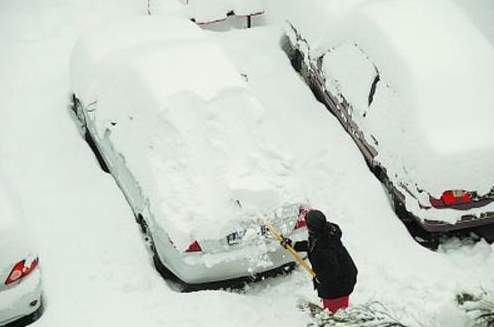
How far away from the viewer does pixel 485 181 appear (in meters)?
7.85

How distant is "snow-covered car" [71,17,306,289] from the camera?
691 centimetres

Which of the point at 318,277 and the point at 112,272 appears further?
the point at 112,272

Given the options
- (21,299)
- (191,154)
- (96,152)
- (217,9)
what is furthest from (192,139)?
(217,9)

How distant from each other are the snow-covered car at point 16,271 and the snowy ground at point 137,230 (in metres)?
0.25

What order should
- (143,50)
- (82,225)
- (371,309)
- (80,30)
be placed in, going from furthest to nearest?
(80,30), (143,50), (82,225), (371,309)

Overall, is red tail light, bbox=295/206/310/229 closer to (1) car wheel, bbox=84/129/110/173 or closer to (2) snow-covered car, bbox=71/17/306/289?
(2) snow-covered car, bbox=71/17/306/289

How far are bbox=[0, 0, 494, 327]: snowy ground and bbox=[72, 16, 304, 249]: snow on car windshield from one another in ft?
2.09

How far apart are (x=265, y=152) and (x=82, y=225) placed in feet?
6.86

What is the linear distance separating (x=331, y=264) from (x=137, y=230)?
2332 millimetres

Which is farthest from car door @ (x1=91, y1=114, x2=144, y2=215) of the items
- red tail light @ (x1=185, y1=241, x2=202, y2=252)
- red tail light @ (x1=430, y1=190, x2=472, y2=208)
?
red tail light @ (x1=430, y1=190, x2=472, y2=208)

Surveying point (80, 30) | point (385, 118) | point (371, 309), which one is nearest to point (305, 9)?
point (385, 118)

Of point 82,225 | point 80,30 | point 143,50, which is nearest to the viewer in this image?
point 82,225

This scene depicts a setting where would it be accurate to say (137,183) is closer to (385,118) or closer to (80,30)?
(385,118)

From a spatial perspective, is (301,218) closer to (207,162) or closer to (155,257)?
(207,162)
